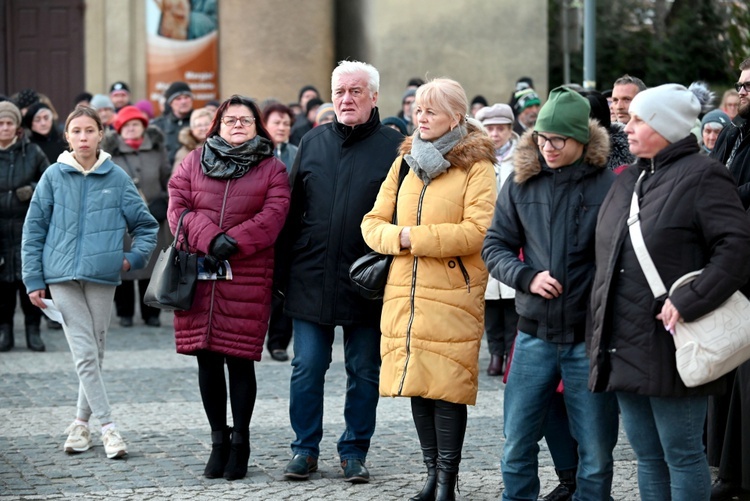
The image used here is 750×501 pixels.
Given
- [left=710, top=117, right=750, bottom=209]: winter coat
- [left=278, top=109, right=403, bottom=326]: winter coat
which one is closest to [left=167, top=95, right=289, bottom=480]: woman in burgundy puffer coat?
[left=278, top=109, right=403, bottom=326]: winter coat

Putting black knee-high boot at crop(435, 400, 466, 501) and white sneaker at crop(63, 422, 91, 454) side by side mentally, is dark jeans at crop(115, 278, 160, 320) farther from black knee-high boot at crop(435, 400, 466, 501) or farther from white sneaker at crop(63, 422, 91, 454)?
black knee-high boot at crop(435, 400, 466, 501)

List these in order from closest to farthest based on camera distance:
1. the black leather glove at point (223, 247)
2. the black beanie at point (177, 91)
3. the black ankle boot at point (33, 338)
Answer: the black leather glove at point (223, 247)
the black ankle boot at point (33, 338)
the black beanie at point (177, 91)

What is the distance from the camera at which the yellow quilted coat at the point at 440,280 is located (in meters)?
6.20

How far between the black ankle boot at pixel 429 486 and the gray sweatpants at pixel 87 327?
2103mm

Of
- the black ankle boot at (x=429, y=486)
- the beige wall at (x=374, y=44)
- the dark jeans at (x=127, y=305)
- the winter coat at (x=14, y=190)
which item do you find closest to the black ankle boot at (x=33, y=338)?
the winter coat at (x=14, y=190)

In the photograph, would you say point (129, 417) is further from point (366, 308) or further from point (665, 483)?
point (665, 483)

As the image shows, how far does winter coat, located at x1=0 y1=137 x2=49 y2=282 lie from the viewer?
11.3 metres

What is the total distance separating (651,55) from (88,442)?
2181cm

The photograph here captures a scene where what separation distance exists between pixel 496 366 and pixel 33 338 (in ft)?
14.0

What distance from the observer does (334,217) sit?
6879mm

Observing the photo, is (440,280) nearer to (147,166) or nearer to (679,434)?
(679,434)

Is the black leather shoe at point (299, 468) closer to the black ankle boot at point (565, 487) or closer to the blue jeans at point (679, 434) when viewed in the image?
the black ankle boot at point (565, 487)

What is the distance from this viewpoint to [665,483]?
17.4ft

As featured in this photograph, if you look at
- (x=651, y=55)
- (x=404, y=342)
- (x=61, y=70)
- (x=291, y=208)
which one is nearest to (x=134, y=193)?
(x=291, y=208)
